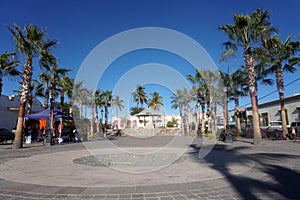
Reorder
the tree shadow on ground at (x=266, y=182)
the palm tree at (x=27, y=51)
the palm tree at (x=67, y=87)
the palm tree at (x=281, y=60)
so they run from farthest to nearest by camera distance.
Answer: the palm tree at (x=67, y=87) < the palm tree at (x=281, y=60) < the palm tree at (x=27, y=51) < the tree shadow on ground at (x=266, y=182)

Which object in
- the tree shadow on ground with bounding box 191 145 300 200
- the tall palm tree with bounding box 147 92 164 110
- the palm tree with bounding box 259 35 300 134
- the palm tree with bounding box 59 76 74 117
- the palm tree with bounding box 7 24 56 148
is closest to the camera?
the tree shadow on ground with bounding box 191 145 300 200

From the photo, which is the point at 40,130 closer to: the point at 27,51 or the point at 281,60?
the point at 27,51

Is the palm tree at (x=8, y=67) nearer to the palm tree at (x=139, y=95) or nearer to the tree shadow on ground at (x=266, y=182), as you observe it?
the tree shadow on ground at (x=266, y=182)

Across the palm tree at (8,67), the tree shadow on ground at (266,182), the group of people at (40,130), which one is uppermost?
the palm tree at (8,67)

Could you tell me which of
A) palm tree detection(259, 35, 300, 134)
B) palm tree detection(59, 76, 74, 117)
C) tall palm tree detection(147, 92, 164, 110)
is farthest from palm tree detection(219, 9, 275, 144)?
tall palm tree detection(147, 92, 164, 110)

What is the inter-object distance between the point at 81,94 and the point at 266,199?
3338 centimetres

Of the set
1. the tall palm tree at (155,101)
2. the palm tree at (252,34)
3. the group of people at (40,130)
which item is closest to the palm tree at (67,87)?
the group of people at (40,130)

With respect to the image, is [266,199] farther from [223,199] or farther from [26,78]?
[26,78]

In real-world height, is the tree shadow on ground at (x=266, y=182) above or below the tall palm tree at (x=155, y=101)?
below

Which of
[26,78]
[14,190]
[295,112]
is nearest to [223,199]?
[14,190]

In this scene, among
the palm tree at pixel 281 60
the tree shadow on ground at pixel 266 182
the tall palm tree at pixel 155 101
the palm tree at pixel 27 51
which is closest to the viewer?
the tree shadow on ground at pixel 266 182

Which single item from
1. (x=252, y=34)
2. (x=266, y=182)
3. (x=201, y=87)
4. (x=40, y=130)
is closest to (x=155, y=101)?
(x=201, y=87)

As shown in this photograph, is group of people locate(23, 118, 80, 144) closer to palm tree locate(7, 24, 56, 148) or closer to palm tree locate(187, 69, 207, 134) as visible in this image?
palm tree locate(7, 24, 56, 148)

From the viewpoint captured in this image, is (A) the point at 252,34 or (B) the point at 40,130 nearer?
(A) the point at 252,34
